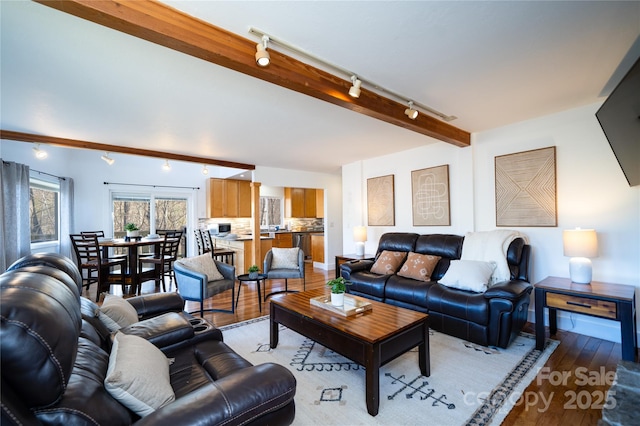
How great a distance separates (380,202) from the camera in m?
5.16

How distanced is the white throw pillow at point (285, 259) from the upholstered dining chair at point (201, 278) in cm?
81

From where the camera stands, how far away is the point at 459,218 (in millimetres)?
4027

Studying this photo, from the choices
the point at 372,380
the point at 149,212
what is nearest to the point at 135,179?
the point at 149,212

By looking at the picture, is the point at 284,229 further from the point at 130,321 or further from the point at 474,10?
the point at 474,10

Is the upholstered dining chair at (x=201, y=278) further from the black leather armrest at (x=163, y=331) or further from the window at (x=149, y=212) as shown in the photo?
the window at (x=149, y=212)

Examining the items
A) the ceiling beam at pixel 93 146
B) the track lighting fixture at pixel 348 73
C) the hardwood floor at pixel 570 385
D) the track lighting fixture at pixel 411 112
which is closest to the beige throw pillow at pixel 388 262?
the hardwood floor at pixel 570 385

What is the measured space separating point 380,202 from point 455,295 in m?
2.53

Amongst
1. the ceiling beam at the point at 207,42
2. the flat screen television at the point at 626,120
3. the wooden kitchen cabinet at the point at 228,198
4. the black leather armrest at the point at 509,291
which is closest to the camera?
the ceiling beam at the point at 207,42

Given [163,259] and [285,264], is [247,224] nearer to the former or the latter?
[163,259]

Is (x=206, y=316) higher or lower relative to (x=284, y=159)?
lower

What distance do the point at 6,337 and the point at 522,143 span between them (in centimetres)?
443

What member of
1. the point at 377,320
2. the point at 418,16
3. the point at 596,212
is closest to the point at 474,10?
the point at 418,16

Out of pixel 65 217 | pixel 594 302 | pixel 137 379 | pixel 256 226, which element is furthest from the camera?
pixel 256 226

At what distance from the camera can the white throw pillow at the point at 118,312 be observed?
184 cm
